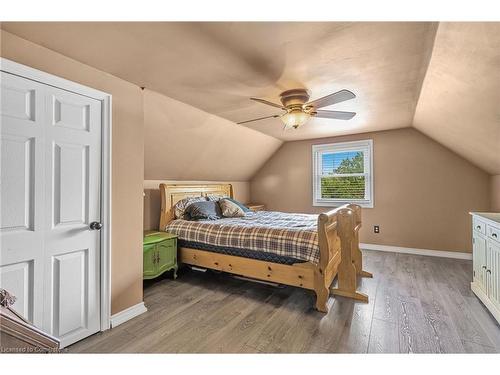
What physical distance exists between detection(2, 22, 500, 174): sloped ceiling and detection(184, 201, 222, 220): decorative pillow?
141 cm

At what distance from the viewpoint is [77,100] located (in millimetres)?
1831

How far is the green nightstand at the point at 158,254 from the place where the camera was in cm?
275

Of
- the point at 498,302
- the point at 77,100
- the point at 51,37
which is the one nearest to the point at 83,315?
the point at 77,100

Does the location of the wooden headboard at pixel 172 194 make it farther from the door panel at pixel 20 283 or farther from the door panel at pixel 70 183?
the door panel at pixel 20 283

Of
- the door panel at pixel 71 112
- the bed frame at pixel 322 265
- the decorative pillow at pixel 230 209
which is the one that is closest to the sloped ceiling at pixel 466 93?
the bed frame at pixel 322 265

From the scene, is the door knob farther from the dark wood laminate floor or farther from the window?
the window

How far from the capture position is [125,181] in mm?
2180

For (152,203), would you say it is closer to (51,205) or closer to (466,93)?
(51,205)

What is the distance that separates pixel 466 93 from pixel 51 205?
137 inches

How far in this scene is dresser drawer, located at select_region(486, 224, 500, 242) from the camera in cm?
213

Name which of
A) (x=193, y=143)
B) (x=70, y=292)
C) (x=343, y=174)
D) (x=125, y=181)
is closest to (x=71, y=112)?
(x=125, y=181)

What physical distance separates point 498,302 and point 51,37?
Answer: 3.98 meters
